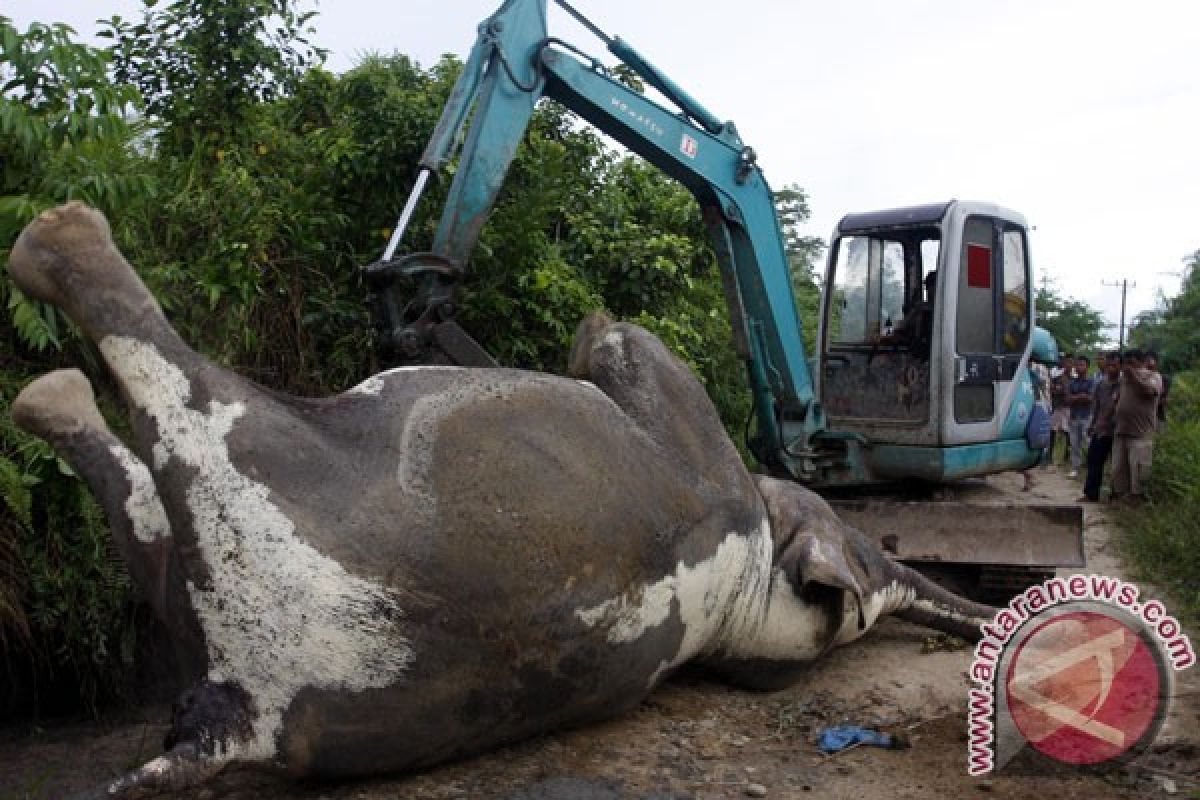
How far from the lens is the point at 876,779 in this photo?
313cm

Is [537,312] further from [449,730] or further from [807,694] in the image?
[449,730]

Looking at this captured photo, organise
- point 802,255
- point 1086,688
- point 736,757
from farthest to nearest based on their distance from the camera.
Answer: point 802,255 < point 1086,688 < point 736,757

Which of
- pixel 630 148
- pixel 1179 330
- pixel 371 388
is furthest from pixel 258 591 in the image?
pixel 1179 330

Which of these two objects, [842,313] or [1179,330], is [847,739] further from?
[1179,330]

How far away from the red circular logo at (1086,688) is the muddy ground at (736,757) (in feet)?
0.23

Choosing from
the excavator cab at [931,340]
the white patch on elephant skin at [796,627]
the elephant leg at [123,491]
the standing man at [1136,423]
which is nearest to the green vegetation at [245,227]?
the elephant leg at [123,491]

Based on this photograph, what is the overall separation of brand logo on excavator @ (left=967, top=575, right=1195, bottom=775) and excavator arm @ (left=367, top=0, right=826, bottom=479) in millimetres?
2197

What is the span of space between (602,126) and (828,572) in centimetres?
264

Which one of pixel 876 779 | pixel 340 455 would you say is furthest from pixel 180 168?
pixel 876 779

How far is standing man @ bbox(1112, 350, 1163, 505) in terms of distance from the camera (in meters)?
8.77

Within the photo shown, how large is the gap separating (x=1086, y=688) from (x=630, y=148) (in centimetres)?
321

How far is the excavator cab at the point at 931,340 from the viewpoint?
6301 millimetres

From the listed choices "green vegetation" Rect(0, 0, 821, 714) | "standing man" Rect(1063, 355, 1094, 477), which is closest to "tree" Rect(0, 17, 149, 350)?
"green vegetation" Rect(0, 0, 821, 714)

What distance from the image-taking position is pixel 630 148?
5398 millimetres
